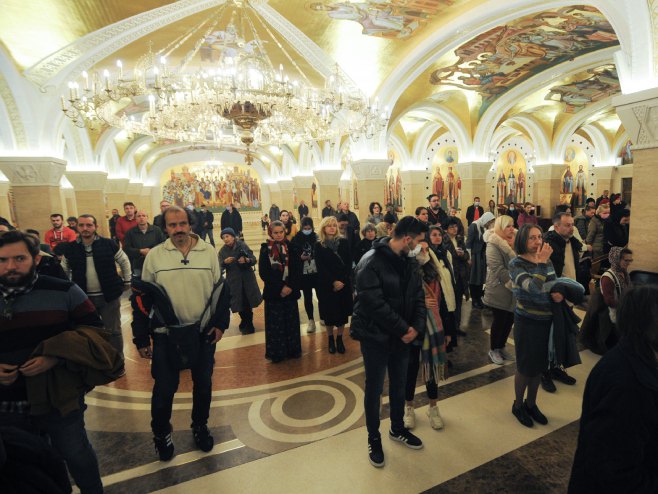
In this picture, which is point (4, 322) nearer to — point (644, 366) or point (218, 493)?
point (218, 493)

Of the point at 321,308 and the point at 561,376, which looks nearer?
the point at 561,376

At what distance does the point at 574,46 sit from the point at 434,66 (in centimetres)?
321

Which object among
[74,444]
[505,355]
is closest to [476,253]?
[505,355]

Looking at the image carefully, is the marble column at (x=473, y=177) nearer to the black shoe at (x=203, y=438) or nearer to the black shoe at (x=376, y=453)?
the black shoe at (x=376, y=453)

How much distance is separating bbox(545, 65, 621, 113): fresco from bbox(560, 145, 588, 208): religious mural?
795 centimetres

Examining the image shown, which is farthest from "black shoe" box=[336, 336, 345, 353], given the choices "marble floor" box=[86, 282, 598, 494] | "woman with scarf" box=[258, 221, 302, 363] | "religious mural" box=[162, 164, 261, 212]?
"religious mural" box=[162, 164, 261, 212]

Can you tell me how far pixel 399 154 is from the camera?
18.0 meters

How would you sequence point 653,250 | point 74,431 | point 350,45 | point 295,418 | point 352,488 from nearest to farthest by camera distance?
point 74,431, point 352,488, point 295,418, point 653,250, point 350,45

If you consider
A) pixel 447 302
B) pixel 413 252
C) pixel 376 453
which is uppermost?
pixel 413 252

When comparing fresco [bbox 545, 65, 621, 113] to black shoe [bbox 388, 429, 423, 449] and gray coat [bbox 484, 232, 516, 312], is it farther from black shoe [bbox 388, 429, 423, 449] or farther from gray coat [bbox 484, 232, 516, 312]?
black shoe [bbox 388, 429, 423, 449]

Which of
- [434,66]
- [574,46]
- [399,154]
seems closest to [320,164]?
[399,154]

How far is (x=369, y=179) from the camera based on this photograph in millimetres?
10180

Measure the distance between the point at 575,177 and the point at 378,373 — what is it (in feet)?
76.7

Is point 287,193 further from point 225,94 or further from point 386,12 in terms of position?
point 225,94
